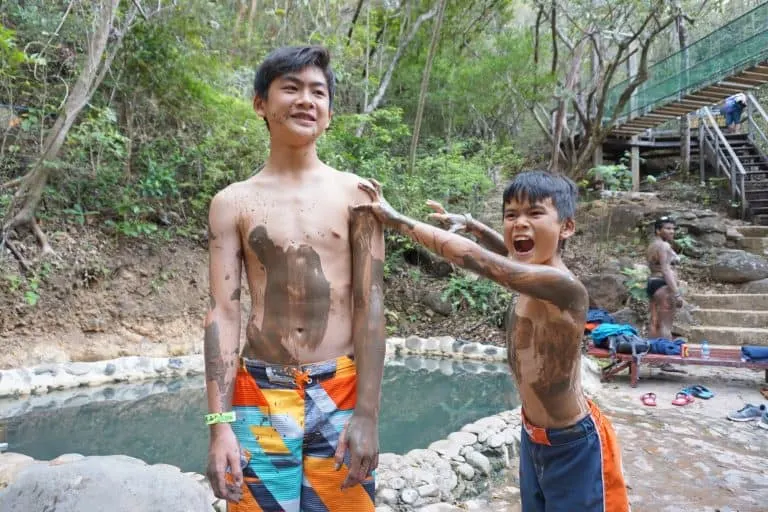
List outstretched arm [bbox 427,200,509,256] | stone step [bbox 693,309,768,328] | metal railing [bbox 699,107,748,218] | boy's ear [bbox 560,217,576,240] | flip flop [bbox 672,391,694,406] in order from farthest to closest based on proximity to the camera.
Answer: metal railing [bbox 699,107,748,218] < stone step [bbox 693,309,768,328] < flip flop [bbox 672,391,694,406] < outstretched arm [bbox 427,200,509,256] < boy's ear [bbox 560,217,576,240]

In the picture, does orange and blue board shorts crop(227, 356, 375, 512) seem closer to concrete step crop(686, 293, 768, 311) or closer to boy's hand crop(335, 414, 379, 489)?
boy's hand crop(335, 414, 379, 489)

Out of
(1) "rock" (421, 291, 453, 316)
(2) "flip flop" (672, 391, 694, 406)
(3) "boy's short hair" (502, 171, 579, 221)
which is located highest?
(3) "boy's short hair" (502, 171, 579, 221)

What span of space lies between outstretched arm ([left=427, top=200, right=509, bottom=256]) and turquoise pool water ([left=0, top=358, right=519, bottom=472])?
239 centimetres

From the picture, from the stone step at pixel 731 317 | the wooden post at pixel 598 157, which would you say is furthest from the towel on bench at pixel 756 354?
the wooden post at pixel 598 157

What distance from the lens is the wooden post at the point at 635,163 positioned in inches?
482

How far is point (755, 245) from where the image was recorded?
866cm

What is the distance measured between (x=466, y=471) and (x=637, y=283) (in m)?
5.26

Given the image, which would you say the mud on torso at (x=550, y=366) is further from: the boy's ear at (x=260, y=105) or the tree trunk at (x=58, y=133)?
the tree trunk at (x=58, y=133)

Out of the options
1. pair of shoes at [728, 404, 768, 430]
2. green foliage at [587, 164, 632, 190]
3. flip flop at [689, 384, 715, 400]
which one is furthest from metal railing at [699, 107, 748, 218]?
pair of shoes at [728, 404, 768, 430]

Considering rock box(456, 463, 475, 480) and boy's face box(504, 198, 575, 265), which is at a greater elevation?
boy's face box(504, 198, 575, 265)

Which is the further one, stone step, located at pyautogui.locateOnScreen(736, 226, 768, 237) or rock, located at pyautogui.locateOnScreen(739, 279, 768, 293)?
stone step, located at pyautogui.locateOnScreen(736, 226, 768, 237)

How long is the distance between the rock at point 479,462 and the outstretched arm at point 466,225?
6.13ft

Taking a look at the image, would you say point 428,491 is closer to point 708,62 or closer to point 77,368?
point 77,368

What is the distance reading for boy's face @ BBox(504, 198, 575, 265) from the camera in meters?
1.62
